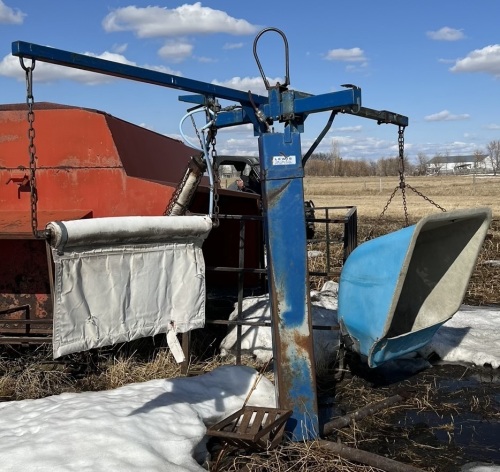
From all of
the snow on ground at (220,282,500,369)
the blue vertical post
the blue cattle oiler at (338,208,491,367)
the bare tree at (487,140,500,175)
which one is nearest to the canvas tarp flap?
the blue vertical post

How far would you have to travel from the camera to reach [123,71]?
360cm

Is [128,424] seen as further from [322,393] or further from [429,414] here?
[429,414]

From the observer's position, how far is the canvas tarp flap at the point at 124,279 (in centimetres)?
338

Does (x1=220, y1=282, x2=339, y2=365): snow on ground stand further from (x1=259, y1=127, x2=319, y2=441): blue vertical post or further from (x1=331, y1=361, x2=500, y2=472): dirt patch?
(x1=259, y1=127, x2=319, y2=441): blue vertical post

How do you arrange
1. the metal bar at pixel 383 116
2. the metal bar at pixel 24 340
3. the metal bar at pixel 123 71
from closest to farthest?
the metal bar at pixel 123 71 → the metal bar at pixel 383 116 → the metal bar at pixel 24 340

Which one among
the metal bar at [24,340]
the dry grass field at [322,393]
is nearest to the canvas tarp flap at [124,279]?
the dry grass field at [322,393]

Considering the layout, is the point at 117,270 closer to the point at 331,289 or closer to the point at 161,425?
the point at 161,425

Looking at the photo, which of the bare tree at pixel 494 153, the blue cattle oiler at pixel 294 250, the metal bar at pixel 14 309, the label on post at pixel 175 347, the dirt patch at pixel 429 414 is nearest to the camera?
the label on post at pixel 175 347

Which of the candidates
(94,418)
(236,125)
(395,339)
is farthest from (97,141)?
(395,339)

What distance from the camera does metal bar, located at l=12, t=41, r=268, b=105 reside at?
3.22 metres

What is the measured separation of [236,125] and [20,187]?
2354mm

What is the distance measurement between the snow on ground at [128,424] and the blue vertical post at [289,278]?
1.54 ft

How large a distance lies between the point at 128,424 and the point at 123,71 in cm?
211

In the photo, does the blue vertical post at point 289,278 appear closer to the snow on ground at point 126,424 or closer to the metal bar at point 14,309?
the snow on ground at point 126,424
